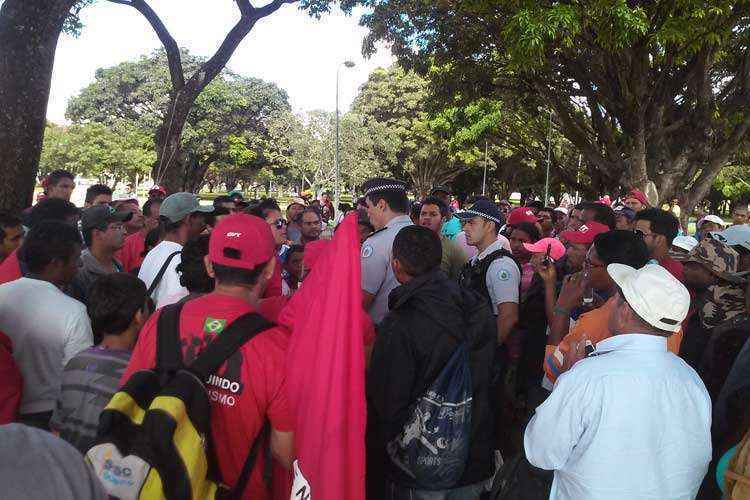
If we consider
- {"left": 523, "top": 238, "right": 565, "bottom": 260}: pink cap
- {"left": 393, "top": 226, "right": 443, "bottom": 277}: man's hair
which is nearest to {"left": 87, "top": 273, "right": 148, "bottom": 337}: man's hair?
{"left": 393, "top": 226, "right": 443, "bottom": 277}: man's hair

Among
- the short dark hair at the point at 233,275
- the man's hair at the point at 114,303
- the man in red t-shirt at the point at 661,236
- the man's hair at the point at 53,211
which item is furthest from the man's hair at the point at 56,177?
the man in red t-shirt at the point at 661,236

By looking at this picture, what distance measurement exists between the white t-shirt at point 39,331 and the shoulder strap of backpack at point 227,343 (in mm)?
1146

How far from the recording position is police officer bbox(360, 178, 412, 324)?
3.61 m

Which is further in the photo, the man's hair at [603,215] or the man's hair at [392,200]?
the man's hair at [603,215]

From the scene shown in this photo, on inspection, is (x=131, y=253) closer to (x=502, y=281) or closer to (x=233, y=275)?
(x=502, y=281)

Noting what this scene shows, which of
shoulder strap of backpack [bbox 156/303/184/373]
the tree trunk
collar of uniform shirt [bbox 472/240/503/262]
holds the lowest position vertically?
shoulder strap of backpack [bbox 156/303/184/373]

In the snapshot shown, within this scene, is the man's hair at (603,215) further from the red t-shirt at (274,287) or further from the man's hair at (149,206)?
the man's hair at (149,206)

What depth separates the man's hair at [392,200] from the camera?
4.07 metres

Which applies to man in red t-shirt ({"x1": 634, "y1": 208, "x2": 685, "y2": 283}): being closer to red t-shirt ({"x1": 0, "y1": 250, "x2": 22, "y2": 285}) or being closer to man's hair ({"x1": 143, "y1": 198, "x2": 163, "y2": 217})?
red t-shirt ({"x1": 0, "y1": 250, "x2": 22, "y2": 285})

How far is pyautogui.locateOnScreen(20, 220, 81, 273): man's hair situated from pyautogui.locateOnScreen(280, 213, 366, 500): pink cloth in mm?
1569

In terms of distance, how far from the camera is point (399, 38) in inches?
620

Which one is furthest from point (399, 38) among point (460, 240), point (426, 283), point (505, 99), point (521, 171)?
point (521, 171)

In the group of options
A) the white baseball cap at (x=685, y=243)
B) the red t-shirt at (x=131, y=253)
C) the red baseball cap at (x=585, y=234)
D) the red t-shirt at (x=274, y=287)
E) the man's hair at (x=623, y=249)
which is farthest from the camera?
the white baseball cap at (x=685, y=243)

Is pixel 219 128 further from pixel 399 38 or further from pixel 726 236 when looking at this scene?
pixel 726 236
